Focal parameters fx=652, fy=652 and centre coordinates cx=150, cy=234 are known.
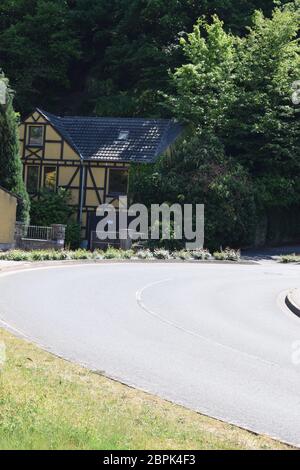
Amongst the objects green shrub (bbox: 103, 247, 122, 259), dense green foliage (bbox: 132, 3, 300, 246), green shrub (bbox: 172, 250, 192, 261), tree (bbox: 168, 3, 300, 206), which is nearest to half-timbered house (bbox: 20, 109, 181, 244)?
dense green foliage (bbox: 132, 3, 300, 246)

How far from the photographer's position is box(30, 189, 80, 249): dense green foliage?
131ft

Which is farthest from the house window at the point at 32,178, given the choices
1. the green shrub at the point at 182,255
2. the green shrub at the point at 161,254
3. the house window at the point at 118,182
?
the green shrub at the point at 182,255

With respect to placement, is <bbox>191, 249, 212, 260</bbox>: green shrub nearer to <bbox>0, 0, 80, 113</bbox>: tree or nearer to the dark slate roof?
the dark slate roof

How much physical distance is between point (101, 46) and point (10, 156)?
84.8 feet

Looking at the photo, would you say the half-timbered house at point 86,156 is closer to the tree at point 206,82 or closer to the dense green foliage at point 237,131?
the tree at point 206,82

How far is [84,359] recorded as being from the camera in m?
9.88

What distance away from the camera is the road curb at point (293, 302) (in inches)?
662

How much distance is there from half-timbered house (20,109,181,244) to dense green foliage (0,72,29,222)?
589 cm

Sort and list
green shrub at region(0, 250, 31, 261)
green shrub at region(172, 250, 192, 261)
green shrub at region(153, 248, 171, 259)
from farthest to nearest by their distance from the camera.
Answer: green shrub at region(172, 250, 192, 261), green shrub at region(153, 248, 171, 259), green shrub at region(0, 250, 31, 261)

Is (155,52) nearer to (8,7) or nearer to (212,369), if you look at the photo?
(8,7)

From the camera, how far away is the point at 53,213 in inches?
1587

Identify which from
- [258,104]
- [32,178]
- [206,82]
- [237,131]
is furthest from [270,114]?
[32,178]

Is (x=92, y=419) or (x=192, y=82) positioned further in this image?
(x=192, y=82)

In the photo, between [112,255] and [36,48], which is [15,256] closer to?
[112,255]
